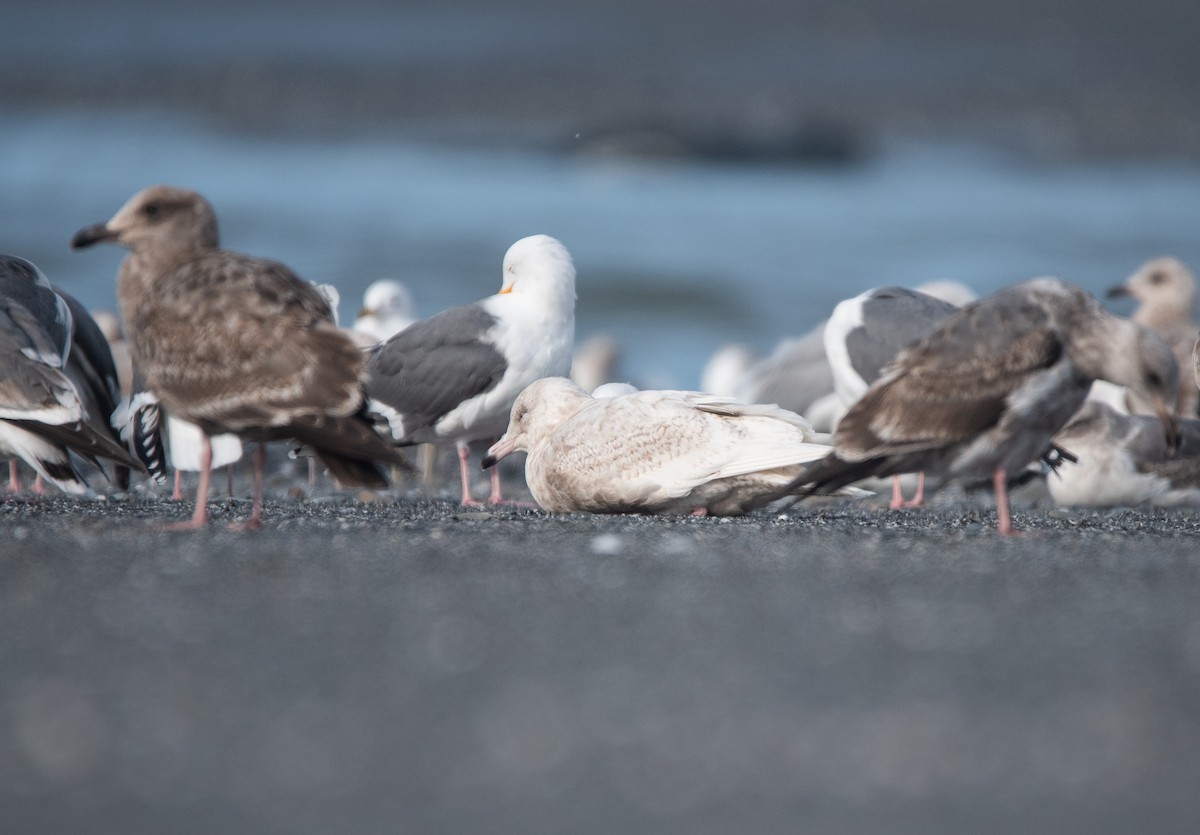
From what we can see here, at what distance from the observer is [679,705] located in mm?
3490

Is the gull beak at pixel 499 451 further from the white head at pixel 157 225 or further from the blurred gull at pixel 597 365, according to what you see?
the blurred gull at pixel 597 365

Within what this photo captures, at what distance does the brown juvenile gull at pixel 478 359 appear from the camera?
301 inches

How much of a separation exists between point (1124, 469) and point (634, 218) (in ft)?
73.4

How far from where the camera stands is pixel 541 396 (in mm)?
6891

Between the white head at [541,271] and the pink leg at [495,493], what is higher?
the white head at [541,271]

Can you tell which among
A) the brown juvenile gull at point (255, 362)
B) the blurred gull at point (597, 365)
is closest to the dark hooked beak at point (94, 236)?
the brown juvenile gull at point (255, 362)

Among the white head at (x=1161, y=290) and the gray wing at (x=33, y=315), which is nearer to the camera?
the gray wing at (x=33, y=315)

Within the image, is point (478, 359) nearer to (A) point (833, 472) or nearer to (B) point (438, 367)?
(B) point (438, 367)

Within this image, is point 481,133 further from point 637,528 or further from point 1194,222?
point 637,528

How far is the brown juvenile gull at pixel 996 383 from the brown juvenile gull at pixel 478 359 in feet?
7.83

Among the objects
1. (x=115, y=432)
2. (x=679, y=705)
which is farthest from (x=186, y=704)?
(x=115, y=432)

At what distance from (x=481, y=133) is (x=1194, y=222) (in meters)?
20.6

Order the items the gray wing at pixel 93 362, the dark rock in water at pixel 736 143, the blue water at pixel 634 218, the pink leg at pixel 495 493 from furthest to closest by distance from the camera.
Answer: the dark rock in water at pixel 736 143 → the blue water at pixel 634 218 → the pink leg at pixel 495 493 → the gray wing at pixel 93 362

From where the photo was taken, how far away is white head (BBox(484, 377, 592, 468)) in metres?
6.78
